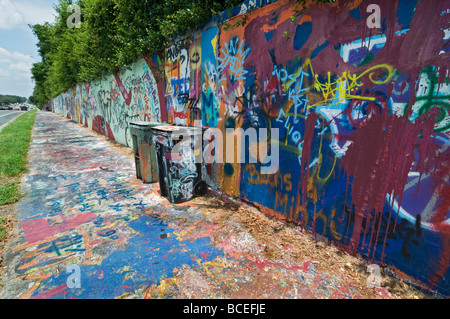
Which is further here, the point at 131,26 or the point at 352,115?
the point at 131,26

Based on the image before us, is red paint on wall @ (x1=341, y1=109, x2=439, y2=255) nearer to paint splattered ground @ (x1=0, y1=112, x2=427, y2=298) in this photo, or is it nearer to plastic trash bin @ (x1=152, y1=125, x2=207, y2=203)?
paint splattered ground @ (x1=0, y1=112, x2=427, y2=298)

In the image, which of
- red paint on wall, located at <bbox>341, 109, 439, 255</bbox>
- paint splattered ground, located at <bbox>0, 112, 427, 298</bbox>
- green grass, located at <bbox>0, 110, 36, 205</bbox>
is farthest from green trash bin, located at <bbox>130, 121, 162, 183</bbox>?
red paint on wall, located at <bbox>341, 109, 439, 255</bbox>

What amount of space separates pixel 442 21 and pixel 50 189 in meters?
6.17

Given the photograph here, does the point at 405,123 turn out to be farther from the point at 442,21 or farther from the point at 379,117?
the point at 442,21

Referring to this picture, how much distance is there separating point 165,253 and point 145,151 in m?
2.75

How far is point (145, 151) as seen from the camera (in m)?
4.85

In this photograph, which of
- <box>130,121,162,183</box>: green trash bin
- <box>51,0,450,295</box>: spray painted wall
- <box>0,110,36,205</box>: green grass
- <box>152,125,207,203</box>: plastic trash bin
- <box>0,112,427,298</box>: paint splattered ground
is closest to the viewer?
<box>51,0,450,295</box>: spray painted wall

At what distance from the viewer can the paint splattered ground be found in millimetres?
2143

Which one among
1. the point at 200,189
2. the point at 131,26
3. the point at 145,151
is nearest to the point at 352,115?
the point at 200,189

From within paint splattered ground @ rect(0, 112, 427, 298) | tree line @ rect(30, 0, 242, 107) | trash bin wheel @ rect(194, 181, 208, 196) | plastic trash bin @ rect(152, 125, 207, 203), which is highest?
tree line @ rect(30, 0, 242, 107)

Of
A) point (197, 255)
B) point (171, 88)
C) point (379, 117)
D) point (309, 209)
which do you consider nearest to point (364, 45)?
point (379, 117)

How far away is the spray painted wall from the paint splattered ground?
33 centimetres

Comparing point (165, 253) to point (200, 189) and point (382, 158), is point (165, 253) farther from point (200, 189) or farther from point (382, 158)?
point (382, 158)

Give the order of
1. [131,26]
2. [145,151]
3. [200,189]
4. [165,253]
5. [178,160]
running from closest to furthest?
[165,253], [178,160], [200,189], [145,151], [131,26]
